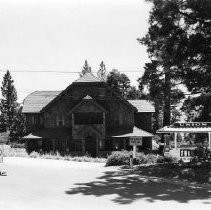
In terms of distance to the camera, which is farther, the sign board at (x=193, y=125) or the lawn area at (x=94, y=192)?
the sign board at (x=193, y=125)

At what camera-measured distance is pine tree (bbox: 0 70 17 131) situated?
84.2 m

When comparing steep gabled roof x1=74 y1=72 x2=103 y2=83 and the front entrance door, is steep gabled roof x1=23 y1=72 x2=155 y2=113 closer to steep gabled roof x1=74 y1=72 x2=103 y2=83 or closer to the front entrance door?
steep gabled roof x1=74 y1=72 x2=103 y2=83

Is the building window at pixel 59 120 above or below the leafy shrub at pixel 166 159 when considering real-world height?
above

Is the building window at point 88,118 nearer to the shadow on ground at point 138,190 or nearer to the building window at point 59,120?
the building window at point 59,120

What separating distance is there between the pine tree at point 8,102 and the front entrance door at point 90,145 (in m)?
40.8

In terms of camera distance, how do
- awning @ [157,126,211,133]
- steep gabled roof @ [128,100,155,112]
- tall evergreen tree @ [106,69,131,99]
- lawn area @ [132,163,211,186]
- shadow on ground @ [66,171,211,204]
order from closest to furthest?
shadow on ground @ [66,171,211,204] < lawn area @ [132,163,211,186] < awning @ [157,126,211,133] < steep gabled roof @ [128,100,155,112] < tall evergreen tree @ [106,69,131,99]

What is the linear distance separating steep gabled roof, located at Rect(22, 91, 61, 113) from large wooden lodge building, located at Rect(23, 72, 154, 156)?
0.98 metres

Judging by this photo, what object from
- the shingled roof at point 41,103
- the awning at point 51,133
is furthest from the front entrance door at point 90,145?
the shingled roof at point 41,103

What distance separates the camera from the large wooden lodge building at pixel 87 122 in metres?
46.1

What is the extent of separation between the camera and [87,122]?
4650cm

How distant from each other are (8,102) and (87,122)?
43.9m

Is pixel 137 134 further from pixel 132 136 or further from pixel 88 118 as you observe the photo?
pixel 88 118

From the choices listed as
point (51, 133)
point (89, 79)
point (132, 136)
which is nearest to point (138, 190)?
point (132, 136)

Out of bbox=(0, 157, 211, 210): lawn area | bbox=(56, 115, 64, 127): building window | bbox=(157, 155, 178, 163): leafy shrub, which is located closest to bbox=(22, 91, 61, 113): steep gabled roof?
bbox=(56, 115, 64, 127): building window
